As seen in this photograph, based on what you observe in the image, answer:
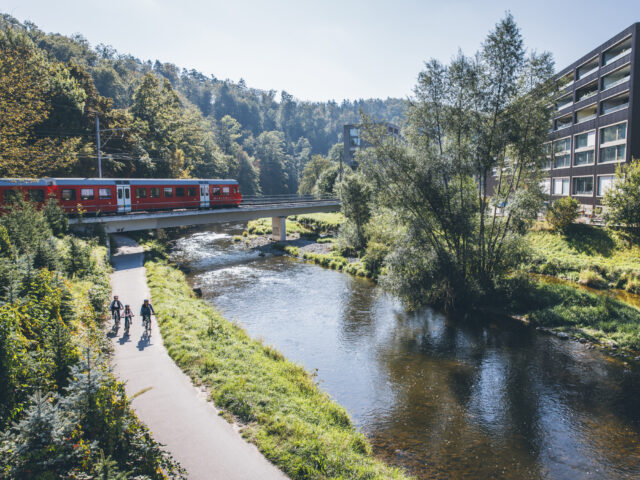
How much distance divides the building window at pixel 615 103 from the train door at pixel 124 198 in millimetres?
48349

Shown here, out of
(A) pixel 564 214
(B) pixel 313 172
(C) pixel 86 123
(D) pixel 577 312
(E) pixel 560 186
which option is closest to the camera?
(D) pixel 577 312

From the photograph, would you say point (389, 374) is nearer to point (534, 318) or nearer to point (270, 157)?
point (534, 318)

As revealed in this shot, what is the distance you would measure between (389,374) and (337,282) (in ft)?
52.7

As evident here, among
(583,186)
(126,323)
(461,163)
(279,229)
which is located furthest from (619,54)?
(126,323)

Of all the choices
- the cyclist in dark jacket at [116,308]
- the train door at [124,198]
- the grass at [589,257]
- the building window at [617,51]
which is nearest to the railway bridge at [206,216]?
the train door at [124,198]

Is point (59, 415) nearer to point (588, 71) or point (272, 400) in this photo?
point (272, 400)

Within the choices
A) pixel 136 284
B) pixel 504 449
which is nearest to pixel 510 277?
pixel 504 449

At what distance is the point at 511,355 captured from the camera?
63.5ft

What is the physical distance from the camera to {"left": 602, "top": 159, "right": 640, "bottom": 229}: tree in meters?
29.8

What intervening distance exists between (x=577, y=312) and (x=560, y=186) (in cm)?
3649

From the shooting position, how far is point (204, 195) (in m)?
41.1

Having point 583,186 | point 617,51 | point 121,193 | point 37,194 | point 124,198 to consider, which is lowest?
point 124,198

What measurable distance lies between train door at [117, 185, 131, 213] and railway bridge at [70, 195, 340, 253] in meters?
0.55

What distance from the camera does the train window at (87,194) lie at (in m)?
32.0
